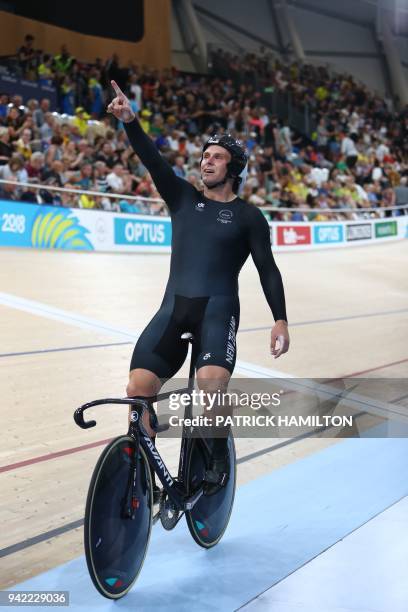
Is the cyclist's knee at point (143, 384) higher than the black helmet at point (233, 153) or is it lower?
lower

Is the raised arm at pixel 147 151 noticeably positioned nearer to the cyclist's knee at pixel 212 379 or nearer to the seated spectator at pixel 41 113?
the cyclist's knee at pixel 212 379

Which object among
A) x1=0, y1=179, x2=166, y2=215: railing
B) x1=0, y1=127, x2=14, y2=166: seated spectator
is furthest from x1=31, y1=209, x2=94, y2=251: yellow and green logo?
x1=0, y1=127, x2=14, y2=166: seated spectator

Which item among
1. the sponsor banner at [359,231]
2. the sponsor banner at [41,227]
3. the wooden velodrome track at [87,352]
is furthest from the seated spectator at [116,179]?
the sponsor banner at [359,231]

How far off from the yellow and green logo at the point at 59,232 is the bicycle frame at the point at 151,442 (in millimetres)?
8507

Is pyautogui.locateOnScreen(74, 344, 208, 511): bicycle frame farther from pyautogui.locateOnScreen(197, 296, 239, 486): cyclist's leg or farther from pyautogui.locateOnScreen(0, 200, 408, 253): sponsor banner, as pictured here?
pyautogui.locateOnScreen(0, 200, 408, 253): sponsor banner

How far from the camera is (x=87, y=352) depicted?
5730 mm

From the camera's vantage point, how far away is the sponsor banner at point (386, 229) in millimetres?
18750

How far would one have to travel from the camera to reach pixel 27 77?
13.2m

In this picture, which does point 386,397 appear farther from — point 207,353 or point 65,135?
point 65,135

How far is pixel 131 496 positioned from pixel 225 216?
3.45 ft

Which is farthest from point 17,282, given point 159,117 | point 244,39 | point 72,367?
point 244,39

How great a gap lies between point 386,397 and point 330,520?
2138 mm

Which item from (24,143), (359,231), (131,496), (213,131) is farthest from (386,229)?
(131,496)

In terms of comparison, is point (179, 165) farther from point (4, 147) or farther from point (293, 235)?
point (293, 235)
